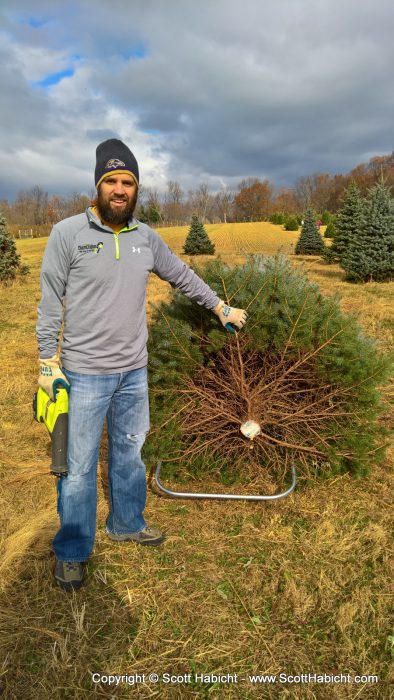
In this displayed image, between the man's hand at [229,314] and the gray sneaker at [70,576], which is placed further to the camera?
the man's hand at [229,314]

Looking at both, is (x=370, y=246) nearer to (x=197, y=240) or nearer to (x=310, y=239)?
(x=310, y=239)

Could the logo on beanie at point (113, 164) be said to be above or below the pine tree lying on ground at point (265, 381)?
above

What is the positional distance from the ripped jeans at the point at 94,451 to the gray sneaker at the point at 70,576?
4 cm

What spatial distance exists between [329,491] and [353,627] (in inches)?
46.8

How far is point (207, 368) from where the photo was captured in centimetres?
329

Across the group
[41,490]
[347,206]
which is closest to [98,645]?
[41,490]

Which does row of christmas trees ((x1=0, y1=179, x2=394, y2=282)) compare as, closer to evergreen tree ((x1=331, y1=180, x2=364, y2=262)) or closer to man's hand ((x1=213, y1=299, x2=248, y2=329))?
evergreen tree ((x1=331, y1=180, x2=364, y2=262))

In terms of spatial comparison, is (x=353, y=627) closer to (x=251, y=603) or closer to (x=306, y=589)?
(x=306, y=589)

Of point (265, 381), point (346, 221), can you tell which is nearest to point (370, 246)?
point (346, 221)

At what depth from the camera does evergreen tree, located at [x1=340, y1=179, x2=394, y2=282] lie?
→ 12.8m

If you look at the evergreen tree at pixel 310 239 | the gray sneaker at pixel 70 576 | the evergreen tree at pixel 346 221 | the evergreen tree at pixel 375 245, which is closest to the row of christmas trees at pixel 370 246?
the evergreen tree at pixel 375 245

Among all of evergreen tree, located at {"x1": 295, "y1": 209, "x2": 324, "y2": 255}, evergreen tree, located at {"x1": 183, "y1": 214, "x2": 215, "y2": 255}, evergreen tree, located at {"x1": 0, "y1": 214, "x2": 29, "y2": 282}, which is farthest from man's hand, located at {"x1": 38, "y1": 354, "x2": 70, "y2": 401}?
evergreen tree, located at {"x1": 295, "y1": 209, "x2": 324, "y2": 255}

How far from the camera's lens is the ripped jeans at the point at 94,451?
2395 mm

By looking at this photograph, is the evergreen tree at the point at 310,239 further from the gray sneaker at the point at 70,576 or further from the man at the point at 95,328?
the gray sneaker at the point at 70,576
